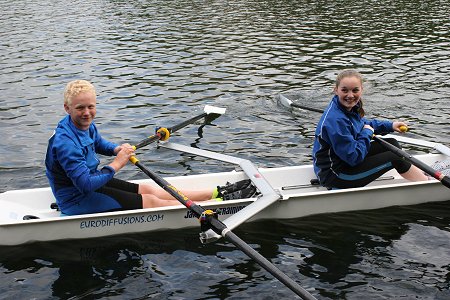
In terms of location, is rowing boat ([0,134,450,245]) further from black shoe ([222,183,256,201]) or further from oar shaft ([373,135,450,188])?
oar shaft ([373,135,450,188])

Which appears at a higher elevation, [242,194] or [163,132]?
[163,132]

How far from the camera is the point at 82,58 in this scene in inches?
781

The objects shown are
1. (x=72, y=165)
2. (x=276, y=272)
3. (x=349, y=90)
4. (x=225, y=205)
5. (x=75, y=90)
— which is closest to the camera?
(x=276, y=272)

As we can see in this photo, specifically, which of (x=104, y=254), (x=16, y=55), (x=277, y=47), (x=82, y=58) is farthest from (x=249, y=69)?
(x=104, y=254)

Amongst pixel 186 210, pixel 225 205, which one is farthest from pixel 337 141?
pixel 186 210

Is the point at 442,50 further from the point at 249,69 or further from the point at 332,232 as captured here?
the point at 332,232

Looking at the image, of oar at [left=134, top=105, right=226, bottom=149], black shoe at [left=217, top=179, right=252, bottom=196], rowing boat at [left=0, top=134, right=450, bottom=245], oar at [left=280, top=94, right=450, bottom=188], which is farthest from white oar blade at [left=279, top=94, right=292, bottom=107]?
black shoe at [left=217, top=179, right=252, bottom=196]

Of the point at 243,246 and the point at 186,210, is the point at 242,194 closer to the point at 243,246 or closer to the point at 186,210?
the point at 186,210

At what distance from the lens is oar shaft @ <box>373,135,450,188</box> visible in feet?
25.3

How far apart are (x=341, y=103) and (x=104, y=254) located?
364 centimetres

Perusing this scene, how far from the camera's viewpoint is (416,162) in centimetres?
803

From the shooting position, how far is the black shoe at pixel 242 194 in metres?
8.16

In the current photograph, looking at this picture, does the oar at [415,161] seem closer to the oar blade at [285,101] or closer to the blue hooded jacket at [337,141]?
the blue hooded jacket at [337,141]

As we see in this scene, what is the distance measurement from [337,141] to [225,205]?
1.72m
